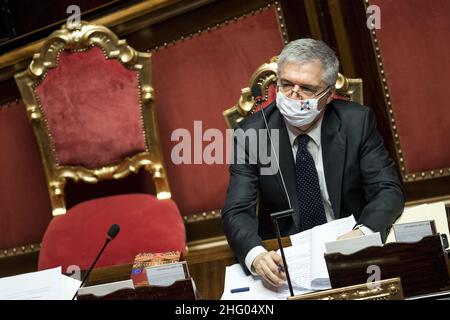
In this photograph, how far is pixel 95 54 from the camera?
294 cm

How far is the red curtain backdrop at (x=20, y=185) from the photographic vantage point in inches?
132

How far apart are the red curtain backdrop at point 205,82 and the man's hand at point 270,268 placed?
4.53ft

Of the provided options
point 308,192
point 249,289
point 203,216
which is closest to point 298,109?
point 308,192

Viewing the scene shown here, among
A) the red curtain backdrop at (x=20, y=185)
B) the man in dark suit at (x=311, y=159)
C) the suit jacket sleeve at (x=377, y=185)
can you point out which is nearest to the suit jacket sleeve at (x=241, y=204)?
the man in dark suit at (x=311, y=159)

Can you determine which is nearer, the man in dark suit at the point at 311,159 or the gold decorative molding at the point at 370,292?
the gold decorative molding at the point at 370,292

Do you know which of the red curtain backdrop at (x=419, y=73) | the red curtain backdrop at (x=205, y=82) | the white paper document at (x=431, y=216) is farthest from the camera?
the red curtain backdrop at (x=205, y=82)

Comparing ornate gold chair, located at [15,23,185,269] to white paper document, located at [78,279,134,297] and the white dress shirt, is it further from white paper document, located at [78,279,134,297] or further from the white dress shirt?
white paper document, located at [78,279,134,297]

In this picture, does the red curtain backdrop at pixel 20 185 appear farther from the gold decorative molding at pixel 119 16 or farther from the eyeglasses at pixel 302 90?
the eyeglasses at pixel 302 90

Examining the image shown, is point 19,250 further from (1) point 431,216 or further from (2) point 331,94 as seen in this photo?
(1) point 431,216

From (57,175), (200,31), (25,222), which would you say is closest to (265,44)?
(200,31)

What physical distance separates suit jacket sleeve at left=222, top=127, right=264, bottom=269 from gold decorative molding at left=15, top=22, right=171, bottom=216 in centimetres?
59

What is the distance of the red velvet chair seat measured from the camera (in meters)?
2.74

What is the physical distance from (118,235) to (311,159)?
85 cm
